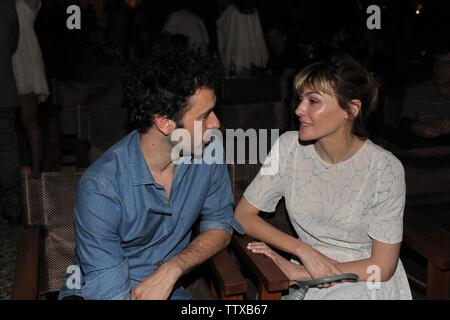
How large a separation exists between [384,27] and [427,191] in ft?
25.6

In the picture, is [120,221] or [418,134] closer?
[120,221]

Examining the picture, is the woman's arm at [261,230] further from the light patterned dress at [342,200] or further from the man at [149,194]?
the man at [149,194]

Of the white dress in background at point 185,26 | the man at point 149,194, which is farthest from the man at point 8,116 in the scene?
the white dress in background at point 185,26

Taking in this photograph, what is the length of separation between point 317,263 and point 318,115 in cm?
52

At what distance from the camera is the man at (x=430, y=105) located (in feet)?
11.5

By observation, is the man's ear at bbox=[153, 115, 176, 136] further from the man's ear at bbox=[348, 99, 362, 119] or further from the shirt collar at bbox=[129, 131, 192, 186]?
the man's ear at bbox=[348, 99, 362, 119]

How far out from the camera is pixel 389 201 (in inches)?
77.0

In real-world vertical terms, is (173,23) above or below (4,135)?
above

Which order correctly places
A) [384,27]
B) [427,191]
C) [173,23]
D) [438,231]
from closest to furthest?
[438,231] < [427,191] < [173,23] < [384,27]

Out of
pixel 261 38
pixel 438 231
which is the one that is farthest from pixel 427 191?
pixel 261 38

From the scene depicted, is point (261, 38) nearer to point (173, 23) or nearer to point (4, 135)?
point (173, 23)

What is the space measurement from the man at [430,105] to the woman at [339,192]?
63.2 inches

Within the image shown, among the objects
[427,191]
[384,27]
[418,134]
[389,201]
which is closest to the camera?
[389,201]
